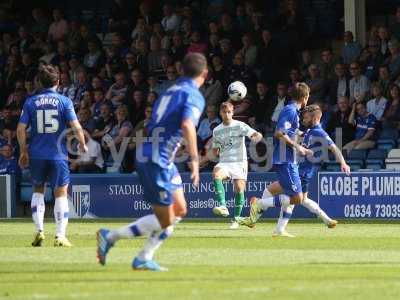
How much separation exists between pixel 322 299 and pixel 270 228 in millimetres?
10173

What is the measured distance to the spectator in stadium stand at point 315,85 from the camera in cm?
2523

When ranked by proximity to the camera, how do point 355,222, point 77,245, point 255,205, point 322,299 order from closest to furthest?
point 322,299
point 77,245
point 255,205
point 355,222

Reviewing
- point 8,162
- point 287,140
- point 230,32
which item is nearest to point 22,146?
point 287,140

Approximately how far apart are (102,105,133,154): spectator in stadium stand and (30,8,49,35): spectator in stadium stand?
18.0 ft

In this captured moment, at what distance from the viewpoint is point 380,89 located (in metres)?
24.2

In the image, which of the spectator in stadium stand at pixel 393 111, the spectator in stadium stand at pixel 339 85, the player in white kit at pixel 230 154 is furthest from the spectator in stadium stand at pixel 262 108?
the player in white kit at pixel 230 154

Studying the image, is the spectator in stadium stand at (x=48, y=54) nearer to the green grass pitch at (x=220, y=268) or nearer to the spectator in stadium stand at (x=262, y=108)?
the spectator in stadium stand at (x=262, y=108)

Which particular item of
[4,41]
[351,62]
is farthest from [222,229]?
[4,41]

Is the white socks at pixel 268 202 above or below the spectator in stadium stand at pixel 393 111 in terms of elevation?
below

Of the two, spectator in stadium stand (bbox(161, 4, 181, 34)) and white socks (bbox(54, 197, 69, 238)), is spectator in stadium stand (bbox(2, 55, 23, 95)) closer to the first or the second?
spectator in stadium stand (bbox(161, 4, 181, 34))

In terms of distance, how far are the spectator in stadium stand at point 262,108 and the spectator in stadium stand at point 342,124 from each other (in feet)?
5.12

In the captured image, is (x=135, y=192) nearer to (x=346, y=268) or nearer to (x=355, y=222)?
(x=355, y=222)

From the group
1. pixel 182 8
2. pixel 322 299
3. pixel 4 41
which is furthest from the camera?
pixel 4 41

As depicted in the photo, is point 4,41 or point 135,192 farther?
point 4,41
